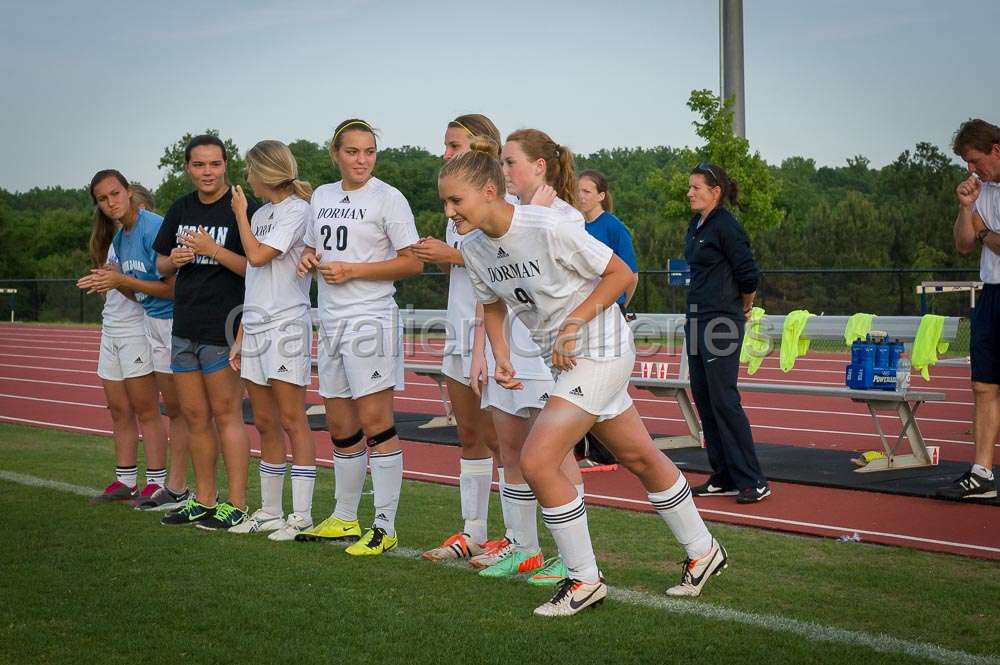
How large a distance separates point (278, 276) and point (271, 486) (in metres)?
1.20

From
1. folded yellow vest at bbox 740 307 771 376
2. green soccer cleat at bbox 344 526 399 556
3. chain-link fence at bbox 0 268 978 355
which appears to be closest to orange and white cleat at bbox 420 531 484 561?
green soccer cleat at bbox 344 526 399 556

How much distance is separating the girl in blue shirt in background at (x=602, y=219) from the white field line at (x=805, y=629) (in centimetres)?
270

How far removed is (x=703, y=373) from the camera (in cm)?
773

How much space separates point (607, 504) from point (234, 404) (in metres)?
2.44

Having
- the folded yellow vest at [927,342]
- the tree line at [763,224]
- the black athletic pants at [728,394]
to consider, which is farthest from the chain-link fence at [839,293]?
the black athletic pants at [728,394]

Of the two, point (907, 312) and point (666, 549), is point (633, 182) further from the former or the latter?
point (666, 549)

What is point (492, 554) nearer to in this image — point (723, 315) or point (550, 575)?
point (550, 575)

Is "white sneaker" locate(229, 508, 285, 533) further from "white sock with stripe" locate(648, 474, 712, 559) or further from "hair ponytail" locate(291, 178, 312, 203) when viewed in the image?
"white sock with stripe" locate(648, 474, 712, 559)

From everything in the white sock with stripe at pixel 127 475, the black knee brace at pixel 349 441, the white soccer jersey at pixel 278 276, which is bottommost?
the white sock with stripe at pixel 127 475

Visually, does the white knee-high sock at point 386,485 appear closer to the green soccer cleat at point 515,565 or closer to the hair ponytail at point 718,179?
the green soccer cleat at point 515,565

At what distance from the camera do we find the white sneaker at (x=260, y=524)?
6.47 metres

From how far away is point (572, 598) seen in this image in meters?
4.77

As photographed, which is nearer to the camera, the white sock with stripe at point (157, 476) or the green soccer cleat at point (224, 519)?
the green soccer cleat at point (224, 519)

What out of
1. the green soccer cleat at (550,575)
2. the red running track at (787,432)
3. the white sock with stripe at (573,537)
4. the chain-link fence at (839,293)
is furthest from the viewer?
the chain-link fence at (839,293)
